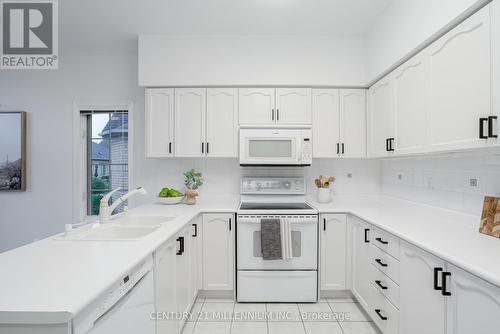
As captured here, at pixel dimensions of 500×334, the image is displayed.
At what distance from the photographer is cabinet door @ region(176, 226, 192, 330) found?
1.81 metres

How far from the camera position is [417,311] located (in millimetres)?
1406

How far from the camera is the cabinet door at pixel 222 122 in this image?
275 cm

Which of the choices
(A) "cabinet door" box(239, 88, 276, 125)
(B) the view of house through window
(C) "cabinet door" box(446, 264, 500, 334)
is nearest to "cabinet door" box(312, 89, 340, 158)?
(A) "cabinet door" box(239, 88, 276, 125)

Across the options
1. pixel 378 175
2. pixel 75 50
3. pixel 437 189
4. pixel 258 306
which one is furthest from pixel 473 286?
pixel 75 50

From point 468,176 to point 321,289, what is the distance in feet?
5.00

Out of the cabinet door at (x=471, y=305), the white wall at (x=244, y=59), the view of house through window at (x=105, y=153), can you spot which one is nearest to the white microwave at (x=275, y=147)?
the white wall at (x=244, y=59)

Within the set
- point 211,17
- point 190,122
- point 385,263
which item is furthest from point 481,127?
point 190,122

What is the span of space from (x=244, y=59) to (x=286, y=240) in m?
1.85

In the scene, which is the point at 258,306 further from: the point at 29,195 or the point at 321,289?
the point at 29,195

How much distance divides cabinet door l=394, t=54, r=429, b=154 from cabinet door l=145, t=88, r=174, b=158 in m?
2.14

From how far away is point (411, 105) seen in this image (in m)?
1.95

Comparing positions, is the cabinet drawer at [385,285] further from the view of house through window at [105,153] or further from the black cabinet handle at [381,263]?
the view of house through window at [105,153]

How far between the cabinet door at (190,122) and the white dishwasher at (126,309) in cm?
159

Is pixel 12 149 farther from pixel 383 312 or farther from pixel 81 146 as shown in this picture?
pixel 383 312
